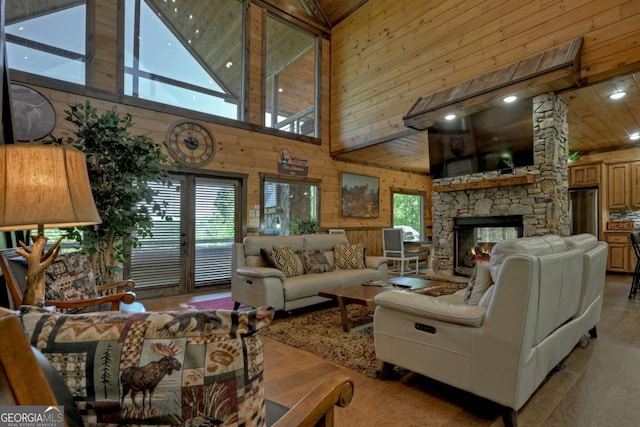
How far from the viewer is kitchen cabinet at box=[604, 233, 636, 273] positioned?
617cm

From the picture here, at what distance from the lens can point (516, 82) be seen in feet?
12.8

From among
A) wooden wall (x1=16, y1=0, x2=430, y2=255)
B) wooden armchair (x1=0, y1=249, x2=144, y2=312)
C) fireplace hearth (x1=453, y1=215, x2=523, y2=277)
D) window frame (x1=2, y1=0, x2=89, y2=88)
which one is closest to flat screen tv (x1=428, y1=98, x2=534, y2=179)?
fireplace hearth (x1=453, y1=215, x2=523, y2=277)

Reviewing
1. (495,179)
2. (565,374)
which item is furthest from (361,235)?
(565,374)

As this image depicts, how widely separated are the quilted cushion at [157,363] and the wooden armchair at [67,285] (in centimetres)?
153

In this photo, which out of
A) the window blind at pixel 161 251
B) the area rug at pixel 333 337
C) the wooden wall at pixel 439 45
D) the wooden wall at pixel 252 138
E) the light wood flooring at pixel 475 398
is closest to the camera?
the light wood flooring at pixel 475 398

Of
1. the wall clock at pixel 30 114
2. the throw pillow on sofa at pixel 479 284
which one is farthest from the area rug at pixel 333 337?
the wall clock at pixel 30 114

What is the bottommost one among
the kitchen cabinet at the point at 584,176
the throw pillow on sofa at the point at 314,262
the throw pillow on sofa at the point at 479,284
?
the throw pillow on sofa at the point at 314,262

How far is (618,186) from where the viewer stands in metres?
6.39

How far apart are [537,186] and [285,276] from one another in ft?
11.6

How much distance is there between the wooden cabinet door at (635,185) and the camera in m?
6.19

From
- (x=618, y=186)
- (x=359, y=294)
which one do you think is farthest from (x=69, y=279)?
(x=618, y=186)

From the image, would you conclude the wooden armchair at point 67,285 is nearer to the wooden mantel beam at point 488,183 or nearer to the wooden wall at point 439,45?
the wooden mantel beam at point 488,183

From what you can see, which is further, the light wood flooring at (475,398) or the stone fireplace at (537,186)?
the stone fireplace at (537,186)

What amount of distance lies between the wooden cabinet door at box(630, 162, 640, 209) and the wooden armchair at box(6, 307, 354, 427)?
833cm
